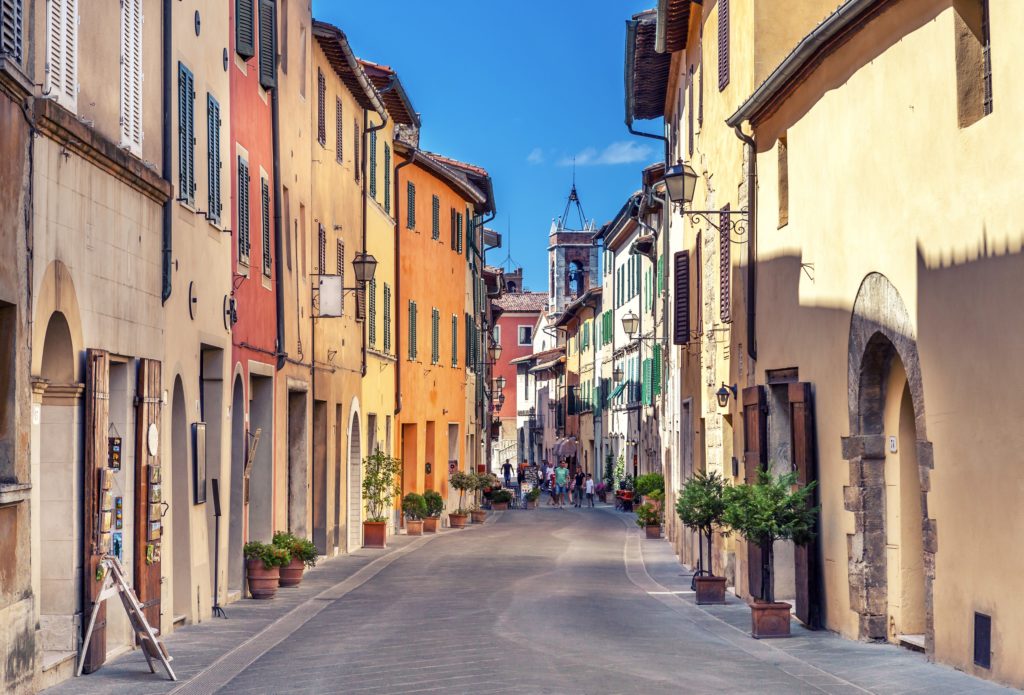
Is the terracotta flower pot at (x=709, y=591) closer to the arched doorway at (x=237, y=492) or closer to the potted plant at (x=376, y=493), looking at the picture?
the arched doorway at (x=237, y=492)

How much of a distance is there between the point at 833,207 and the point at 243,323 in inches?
326

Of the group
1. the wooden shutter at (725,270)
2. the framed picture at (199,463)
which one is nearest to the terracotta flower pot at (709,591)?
the wooden shutter at (725,270)

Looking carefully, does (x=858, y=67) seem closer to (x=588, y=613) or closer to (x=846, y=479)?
(x=846, y=479)

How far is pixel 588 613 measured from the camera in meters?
17.2

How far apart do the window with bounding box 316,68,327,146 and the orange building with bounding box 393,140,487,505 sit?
30.0 feet

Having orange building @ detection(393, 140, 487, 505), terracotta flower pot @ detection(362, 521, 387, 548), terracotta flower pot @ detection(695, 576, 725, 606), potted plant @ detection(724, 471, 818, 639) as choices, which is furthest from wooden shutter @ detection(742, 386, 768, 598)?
orange building @ detection(393, 140, 487, 505)

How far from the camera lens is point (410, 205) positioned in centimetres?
3838

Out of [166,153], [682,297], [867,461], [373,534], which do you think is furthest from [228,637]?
[373,534]

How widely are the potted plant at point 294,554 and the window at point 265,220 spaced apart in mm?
3901

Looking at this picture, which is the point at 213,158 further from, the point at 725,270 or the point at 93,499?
the point at 725,270

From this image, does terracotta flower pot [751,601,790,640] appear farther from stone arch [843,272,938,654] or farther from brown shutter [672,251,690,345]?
brown shutter [672,251,690,345]

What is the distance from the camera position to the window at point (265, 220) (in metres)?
21.4

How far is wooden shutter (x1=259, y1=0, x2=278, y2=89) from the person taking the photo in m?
21.3

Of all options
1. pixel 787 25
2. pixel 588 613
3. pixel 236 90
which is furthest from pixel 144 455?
pixel 787 25
